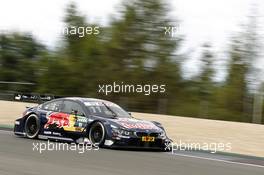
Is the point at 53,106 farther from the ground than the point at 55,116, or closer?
farther from the ground

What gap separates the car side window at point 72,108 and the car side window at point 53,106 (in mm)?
182

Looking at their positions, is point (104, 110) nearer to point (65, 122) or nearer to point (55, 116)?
point (65, 122)

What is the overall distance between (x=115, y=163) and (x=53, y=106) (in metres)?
5.25

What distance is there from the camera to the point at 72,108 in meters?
15.9

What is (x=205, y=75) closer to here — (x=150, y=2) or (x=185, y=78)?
(x=185, y=78)

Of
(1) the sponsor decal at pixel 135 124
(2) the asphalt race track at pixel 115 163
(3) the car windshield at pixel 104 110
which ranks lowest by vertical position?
(2) the asphalt race track at pixel 115 163

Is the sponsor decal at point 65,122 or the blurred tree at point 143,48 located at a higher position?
the blurred tree at point 143,48

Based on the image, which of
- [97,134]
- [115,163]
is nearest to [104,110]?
[97,134]

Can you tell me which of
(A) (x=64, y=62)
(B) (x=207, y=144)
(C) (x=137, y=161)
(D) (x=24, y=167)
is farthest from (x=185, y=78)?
(D) (x=24, y=167)

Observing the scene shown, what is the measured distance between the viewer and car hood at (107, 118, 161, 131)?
14648mm

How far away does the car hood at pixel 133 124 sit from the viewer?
577 inches

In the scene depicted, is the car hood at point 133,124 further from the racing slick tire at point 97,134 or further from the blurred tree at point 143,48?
the blurred tree at point 143,48

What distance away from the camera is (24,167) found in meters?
10.4

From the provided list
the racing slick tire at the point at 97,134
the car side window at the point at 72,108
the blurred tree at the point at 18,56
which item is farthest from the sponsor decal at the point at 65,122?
the blurred tree at the point at 18,56
